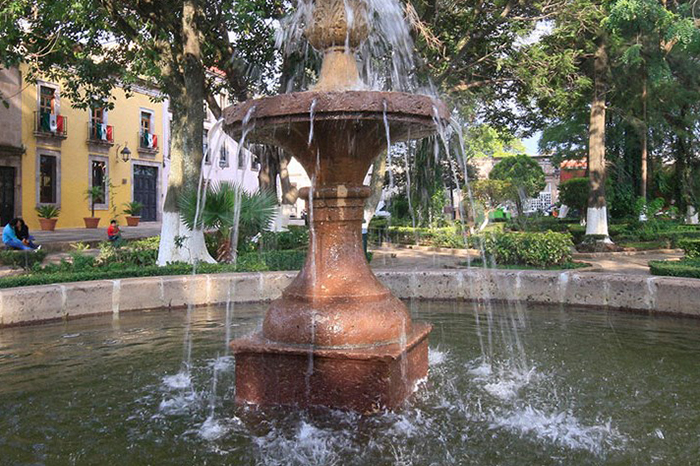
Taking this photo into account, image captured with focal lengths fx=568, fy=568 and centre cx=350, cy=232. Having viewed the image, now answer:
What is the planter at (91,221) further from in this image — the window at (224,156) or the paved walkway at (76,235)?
the window at (224,156)

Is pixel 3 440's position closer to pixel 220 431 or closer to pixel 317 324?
pixel 220 431

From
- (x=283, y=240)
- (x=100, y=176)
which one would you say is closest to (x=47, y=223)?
(x=100, y=176)

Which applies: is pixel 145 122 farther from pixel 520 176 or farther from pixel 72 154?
pixel 520 176

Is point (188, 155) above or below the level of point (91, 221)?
above

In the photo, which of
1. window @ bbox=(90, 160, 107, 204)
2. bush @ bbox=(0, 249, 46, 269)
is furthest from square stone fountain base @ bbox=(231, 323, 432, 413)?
window @ bbox=(90, 160, 107, 204)

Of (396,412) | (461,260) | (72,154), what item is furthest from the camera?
(72,154)

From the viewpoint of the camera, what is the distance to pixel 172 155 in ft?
37.0

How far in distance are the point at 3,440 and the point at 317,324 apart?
1870mm

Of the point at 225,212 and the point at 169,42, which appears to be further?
the point at 169,42

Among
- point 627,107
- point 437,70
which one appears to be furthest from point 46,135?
point 627,107

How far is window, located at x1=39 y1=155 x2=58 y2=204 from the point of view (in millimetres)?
24438

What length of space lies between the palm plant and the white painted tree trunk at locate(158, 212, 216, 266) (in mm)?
184

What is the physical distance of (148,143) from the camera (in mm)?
30156

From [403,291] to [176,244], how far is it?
187 inches
